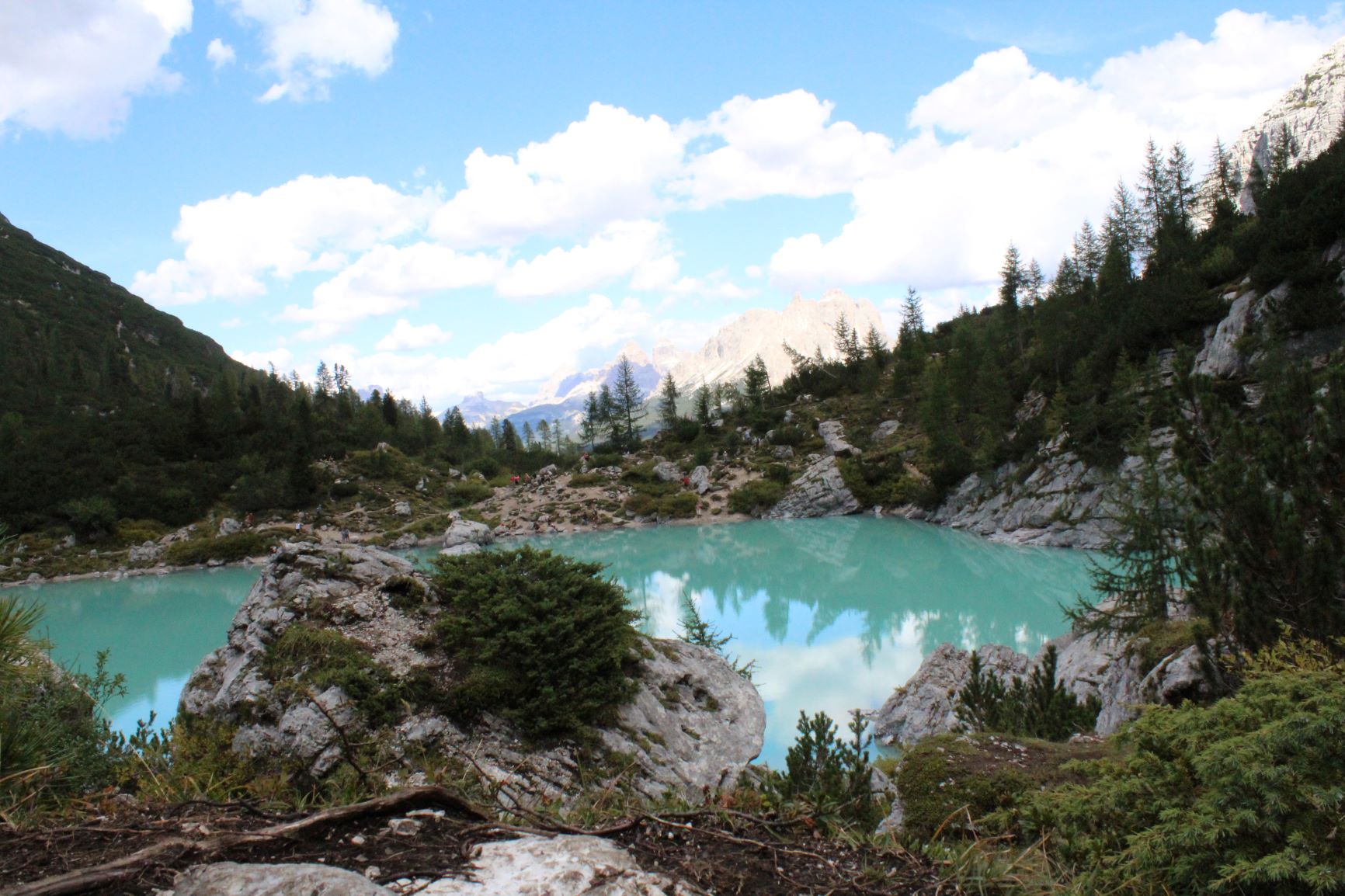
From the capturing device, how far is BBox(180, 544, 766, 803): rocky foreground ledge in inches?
255

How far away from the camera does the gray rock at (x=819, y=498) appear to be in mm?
44844

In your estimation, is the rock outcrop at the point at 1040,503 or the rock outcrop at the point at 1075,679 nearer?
the rock outcrop at the point at 1075,679

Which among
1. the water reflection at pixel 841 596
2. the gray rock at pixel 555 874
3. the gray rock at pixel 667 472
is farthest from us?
the gray rock at pixel 667 472

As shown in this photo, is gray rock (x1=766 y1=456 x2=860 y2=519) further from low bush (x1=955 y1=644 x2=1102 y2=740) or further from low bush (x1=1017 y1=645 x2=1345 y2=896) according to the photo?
low bush (x1=1017 y1=645 x2=1345 y2=896)

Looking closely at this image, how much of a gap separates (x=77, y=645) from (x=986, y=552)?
33710mm

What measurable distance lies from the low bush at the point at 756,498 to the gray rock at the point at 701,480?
3432mm

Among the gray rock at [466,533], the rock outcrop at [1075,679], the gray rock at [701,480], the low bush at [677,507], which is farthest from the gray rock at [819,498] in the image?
the rock outcrop at [1075,679]

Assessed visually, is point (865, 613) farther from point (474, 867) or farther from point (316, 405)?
point (316, 405)

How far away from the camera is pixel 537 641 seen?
25.5 feet

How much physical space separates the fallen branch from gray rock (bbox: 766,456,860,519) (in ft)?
142

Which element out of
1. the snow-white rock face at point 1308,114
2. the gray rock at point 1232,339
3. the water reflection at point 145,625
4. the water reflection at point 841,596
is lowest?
the water reflection at point 841,596

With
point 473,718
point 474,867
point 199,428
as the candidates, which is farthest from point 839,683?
point 199,428

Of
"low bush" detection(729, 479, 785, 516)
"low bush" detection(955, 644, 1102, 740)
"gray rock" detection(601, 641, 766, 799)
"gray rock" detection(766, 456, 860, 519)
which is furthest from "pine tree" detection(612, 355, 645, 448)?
"low bush" detection(955, 644, 1102, 740)

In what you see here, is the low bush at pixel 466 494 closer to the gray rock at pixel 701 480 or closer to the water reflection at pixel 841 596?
the water reflection at pixel 841 596
